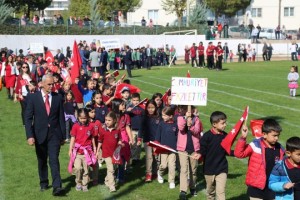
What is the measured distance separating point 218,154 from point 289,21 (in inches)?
3298

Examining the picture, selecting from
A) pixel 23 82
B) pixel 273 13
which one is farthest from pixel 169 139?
pixel 273 13

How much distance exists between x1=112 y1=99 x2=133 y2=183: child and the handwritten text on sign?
157cm

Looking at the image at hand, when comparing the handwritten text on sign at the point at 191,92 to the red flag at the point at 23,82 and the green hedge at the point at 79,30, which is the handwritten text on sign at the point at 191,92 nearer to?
the red flag at the point at 23,82

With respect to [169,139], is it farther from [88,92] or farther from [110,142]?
[88,92]

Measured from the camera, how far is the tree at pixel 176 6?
73938mm

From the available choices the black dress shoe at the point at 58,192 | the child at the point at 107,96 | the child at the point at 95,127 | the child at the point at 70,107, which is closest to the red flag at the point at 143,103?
the child at the point at 107,96

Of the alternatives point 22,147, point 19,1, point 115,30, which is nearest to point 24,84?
point 22,147

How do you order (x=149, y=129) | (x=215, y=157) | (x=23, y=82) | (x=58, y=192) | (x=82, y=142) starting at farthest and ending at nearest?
(x=23, y=82)
(x=149, y=129)
(x=82, y=142)
(x=58, y=192)
(x=215, y=157)

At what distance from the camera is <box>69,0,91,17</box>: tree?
81387 mm

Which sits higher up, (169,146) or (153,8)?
(153,8)

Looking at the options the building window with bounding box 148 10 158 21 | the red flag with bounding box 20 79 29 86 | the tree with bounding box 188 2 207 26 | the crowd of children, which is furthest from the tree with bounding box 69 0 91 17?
the crowd of children

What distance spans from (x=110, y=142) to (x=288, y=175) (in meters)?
4.54

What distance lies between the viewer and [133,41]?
52.6 metres

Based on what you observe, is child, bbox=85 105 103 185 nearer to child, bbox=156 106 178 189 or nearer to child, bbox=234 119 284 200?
child, bbox=156 106 178 189
